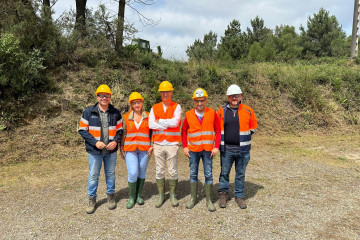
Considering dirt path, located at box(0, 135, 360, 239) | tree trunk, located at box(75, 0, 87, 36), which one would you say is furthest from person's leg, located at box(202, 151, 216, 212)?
tree trunk, located at box(75, 0, 87, 36)

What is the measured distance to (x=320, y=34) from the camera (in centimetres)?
2989

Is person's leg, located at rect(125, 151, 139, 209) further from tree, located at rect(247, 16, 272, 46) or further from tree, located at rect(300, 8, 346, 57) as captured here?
tree, located at rect(247, 16, 272, 46)

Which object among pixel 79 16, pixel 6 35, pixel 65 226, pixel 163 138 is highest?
pixel 79 16

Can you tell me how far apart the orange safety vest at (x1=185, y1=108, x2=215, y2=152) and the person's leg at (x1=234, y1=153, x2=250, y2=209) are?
0.55 meters

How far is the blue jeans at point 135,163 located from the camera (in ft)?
13.2

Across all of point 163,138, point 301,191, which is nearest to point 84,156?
point 163,138

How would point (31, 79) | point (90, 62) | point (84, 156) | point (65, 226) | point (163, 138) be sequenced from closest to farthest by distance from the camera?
point (65, 226) → point (163, 138) → point (84, 156) → point (31, 79) → point (90, 62)

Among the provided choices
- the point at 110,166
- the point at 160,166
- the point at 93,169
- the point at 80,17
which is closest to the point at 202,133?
the point at 160,166

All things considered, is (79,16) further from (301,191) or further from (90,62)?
(301,191)

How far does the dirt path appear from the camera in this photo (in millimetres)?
3336

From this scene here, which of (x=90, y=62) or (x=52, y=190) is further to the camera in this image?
(x=90, y=62)

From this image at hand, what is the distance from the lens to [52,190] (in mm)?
4828

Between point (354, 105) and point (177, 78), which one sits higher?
point (177, 78)

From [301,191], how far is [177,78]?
7996 mm
